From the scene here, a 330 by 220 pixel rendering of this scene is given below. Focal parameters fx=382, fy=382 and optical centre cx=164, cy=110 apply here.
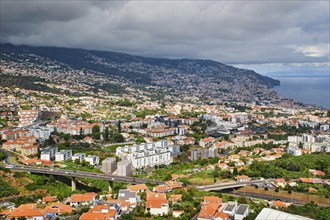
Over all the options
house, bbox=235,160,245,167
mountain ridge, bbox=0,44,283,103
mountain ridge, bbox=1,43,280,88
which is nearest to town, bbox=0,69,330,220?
house, bbox=235,160,245,167

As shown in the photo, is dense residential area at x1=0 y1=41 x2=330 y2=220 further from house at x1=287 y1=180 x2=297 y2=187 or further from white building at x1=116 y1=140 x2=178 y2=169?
white building at x1=116 y1=140 x2=178 y2=169

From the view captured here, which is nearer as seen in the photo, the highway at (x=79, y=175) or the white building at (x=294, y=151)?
the highway at (x=79, y=175)

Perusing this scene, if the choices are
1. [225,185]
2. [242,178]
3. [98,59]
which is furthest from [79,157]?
[98,59]

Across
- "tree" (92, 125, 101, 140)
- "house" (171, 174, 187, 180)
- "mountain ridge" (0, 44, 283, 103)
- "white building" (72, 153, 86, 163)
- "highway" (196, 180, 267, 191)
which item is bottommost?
"highway" (196, 180, 267, 191)

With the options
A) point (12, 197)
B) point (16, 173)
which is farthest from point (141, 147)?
point (12, 197)

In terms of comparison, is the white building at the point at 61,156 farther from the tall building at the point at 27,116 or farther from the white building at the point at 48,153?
the tall building at the point at 27,116

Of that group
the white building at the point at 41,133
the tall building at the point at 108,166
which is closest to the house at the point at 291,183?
the tall building at the point at 108,166

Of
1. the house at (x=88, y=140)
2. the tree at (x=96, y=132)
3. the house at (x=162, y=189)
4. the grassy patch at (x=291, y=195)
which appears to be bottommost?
the grassy patch at (x=291, y=195)

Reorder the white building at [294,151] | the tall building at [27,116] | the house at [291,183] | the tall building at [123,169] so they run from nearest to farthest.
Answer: the house at [291,183]
the tall building at [123,169]
the white building at [294,151]
the tall building at [27,116]

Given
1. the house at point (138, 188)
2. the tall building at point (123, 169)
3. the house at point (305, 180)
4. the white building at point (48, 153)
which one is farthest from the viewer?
the white building at point (48, 153)

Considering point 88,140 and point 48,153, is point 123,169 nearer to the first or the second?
point 48,153

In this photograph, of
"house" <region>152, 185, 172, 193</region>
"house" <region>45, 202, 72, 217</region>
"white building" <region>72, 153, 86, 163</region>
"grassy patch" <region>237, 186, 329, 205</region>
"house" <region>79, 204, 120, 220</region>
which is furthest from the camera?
"white building" <region>72, 153, 86, 163</region>

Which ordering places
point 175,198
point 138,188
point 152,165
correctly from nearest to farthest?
point 175,198, point 138,188, point 152,165

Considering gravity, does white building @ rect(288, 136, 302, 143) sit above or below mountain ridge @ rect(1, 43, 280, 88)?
below
